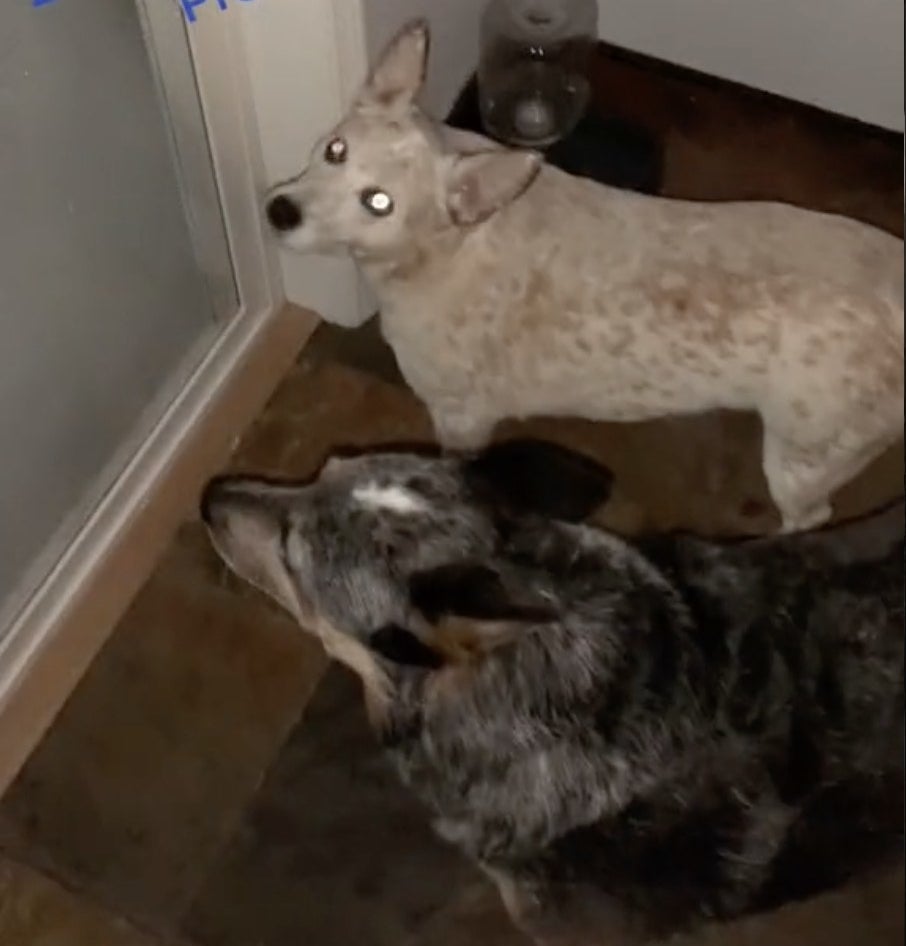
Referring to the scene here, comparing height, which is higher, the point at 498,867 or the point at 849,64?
the point at 849,64

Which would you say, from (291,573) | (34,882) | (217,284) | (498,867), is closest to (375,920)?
(498,867)

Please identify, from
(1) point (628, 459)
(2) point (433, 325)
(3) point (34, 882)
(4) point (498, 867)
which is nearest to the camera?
(4) point (498, 867)

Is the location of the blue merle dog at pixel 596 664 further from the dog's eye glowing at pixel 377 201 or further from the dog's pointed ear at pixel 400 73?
the dog's pointed ear at pixel 400 73

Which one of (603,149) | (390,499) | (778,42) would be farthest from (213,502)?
(778,42)

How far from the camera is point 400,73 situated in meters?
1.69

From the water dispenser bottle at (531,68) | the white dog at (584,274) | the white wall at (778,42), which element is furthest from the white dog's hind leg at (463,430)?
the white wall at (778,42)

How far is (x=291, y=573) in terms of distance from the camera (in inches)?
63.2

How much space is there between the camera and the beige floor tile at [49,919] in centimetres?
193

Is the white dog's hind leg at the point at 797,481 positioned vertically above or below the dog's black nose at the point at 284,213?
below

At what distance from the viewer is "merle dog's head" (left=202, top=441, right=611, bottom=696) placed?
1.46 metres

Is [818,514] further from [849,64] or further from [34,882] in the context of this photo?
[34,882]

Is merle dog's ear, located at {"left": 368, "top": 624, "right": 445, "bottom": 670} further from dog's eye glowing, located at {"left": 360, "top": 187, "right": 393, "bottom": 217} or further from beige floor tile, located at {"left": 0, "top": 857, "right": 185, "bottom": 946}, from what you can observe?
beige floor tile, located at {"left": 0, "top": 857, "right": 185, "bottom": 946}

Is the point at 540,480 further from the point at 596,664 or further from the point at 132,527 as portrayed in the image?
the point at 132,527

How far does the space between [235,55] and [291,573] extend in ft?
2.02
